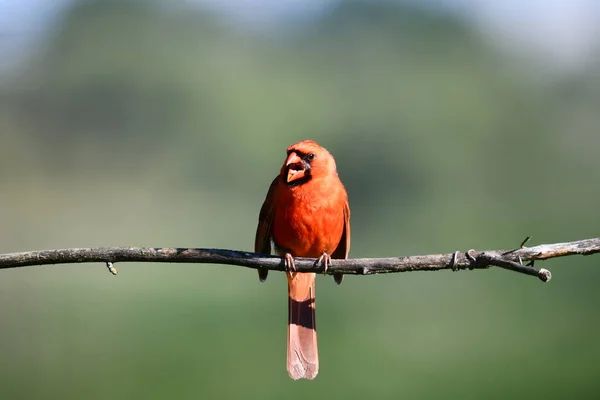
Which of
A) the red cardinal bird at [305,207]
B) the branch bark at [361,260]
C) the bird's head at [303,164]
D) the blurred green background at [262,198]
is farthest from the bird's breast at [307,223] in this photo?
the blurred green background at [262,198]

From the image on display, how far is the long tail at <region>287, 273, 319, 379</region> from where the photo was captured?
547 cm

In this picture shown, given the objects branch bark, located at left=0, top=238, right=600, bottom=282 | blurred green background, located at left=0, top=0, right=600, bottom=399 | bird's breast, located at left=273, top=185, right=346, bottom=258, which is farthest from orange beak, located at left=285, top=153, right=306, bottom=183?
blurred green background, located at left=0, top=0, right=600, bottom=399

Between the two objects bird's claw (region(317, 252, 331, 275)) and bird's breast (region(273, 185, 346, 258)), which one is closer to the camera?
bird's claw (region(317, 252, 331, 275))

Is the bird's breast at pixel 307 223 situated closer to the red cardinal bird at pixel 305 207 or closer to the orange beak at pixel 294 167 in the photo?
the red cardinal bird at pixel 305 207

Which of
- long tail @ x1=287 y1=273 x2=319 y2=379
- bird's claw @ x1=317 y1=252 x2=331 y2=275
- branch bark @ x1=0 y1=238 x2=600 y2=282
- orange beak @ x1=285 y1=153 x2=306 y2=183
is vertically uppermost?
orange beak @ x1=285 y1=153 x2=306 y2=183

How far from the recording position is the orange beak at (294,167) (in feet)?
15.8

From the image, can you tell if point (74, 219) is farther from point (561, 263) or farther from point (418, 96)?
point (418, 96)

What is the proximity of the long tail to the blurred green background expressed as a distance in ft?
28.5

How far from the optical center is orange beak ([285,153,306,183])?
15.8ft

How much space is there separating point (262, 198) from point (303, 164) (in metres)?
17.2

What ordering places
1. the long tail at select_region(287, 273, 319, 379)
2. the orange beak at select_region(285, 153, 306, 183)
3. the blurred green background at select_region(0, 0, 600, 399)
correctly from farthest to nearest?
the blurred green background at select_region(0, 0, 600, 399), the long tail at select_region(287, 273, 319, 379), the orange beak at select_region(285, 153, 306, 183)

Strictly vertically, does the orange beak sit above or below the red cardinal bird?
above

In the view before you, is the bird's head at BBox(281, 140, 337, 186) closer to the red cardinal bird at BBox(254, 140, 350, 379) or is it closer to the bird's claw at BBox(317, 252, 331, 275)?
the red cardinal bird at BBox(254, 140, 350, 379)

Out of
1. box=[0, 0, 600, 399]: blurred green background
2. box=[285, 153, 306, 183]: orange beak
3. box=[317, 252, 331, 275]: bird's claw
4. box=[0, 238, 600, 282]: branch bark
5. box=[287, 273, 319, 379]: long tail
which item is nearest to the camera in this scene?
box=[0, 238, 600, 282]: branch bark
